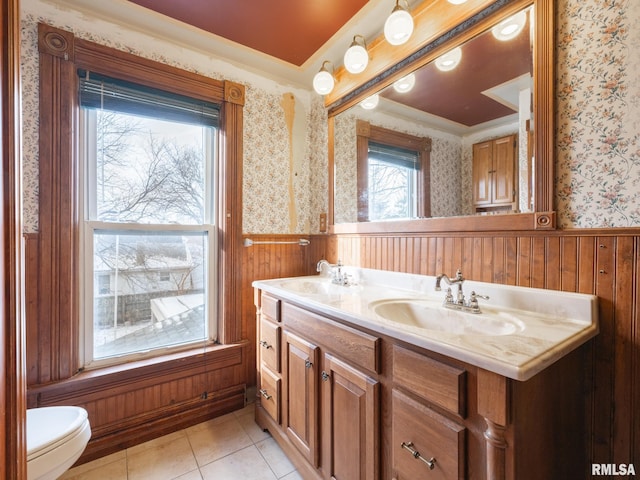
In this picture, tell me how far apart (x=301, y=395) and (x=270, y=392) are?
351 mm

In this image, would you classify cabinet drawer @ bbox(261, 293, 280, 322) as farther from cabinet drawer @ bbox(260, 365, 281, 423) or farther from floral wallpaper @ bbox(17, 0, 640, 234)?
floral wallpaper @ bbox(17, 0, 640, 234)

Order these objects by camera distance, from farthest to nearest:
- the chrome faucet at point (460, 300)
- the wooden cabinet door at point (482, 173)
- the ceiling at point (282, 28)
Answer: the ceiling at point (282, 28), the wooden cabinet door at point (482, 173), the chrome faucet at point (460, 300)

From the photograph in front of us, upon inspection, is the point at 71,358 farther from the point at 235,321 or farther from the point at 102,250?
the point at 235,321

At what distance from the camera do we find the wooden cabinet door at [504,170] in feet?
3.81

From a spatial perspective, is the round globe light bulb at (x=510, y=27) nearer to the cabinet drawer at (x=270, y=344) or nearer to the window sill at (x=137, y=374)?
the cabinet drawer at (x=270, y=344)

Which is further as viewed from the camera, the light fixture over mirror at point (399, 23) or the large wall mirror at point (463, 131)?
the light fixture over mirror at point (399, 23)

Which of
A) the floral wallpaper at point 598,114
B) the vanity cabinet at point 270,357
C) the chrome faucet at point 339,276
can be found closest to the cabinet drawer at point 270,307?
the vanity cabinet at point 270,357

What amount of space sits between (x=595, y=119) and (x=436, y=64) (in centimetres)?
73

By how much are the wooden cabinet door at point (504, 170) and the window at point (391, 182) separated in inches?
15.1

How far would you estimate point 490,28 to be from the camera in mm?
1200

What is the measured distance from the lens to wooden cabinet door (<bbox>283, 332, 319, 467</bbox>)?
128 cm

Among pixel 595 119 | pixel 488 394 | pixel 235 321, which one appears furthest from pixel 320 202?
pixel 488 394

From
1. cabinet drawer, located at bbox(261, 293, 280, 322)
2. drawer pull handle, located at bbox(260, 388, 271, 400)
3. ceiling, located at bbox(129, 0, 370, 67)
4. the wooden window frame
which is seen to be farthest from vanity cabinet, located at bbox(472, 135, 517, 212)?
the wooden window frame

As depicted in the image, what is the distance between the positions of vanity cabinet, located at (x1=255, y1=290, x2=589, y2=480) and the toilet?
2.85 feet
